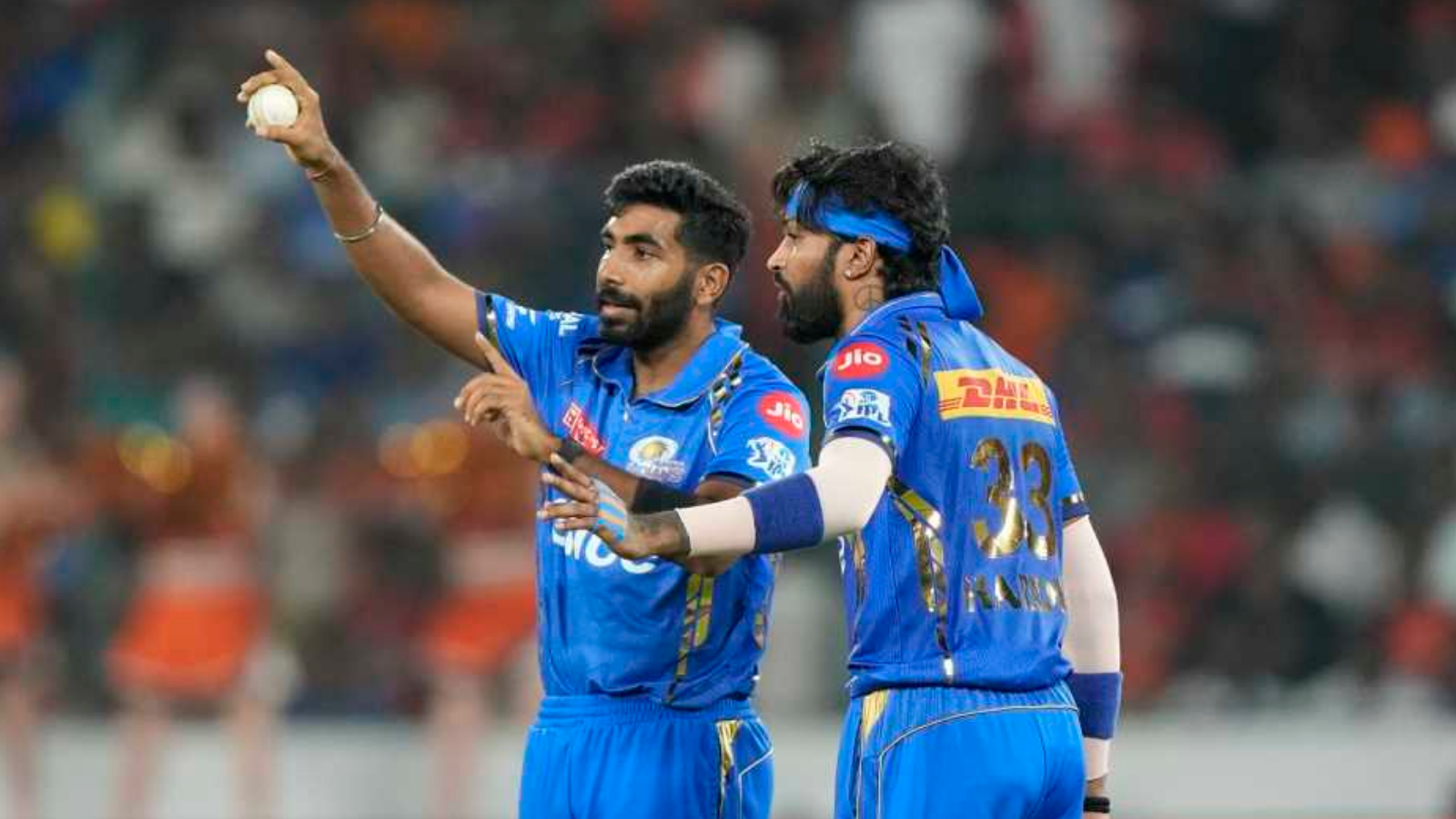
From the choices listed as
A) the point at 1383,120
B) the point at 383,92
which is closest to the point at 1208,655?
the point at 1383,120

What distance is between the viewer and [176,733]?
11117 millimetres

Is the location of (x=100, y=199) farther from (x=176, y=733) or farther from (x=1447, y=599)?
(x=1447, y=599)

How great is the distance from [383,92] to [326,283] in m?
1.59

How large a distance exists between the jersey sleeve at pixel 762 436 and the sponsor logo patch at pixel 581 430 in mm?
294

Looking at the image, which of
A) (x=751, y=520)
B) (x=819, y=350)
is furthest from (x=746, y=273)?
(x=751, y=520)

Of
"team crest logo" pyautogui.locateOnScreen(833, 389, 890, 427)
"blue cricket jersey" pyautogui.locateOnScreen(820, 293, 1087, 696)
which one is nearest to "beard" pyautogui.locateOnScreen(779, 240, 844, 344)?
"blue cricket jersey" pyautogui.locateOnScreen(820, 293, 1087, 696)

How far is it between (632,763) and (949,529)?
1.02 m

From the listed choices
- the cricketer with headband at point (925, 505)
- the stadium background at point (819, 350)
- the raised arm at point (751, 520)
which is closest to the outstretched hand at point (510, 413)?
the cricketer with headband at point (925, 505)

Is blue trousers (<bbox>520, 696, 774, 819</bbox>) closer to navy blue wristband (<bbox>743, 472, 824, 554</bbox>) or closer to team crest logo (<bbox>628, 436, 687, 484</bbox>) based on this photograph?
team crest logo (<bbox>628, 436, 687, 484</bbox>)

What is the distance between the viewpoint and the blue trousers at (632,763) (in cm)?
554

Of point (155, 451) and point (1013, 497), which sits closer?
point (1013, 497)

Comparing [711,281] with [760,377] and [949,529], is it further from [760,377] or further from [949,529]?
[949,529]

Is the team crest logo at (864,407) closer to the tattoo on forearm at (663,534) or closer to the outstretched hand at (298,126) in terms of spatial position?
the tattoo on forearm at (663,534)

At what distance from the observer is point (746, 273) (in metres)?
12.7
